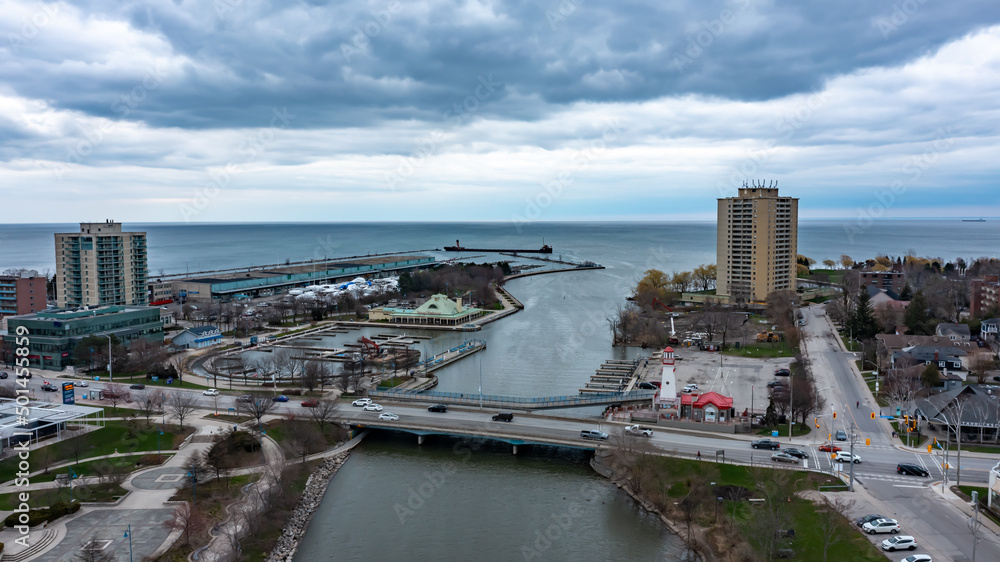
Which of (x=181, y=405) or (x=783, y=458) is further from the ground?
(x=181, y=405)

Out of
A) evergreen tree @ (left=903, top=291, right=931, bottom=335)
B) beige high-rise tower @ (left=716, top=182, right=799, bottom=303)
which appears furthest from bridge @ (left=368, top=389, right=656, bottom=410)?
beige high-rise tower @ (left=716, top=182, right=799, bottom=303)

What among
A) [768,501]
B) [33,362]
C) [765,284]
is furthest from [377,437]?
[765,284]

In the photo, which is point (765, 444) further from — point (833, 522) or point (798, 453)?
point (833, 522)

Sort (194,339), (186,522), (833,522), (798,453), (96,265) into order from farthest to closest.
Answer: (96,265) < (194,339) < (798,453) < (186,522) < (833,522)

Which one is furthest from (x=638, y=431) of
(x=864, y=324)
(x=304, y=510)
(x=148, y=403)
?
(x=864, y=324)

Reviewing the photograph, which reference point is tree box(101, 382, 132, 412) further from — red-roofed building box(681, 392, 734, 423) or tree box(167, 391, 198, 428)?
red-roofed building box(681, 392, 734, 423)

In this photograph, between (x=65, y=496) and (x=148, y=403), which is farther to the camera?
(x=148, y=403)

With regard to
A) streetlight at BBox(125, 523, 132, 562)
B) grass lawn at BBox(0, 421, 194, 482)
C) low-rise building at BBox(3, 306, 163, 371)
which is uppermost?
low-rise building at BBox(3, 306, 163, 371)
